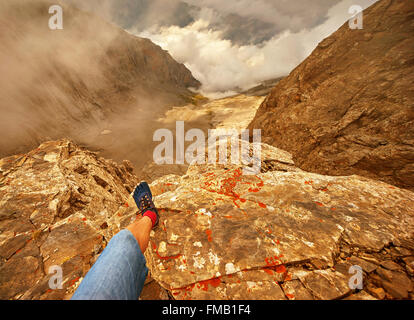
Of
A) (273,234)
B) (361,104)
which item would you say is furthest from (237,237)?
(361,104)

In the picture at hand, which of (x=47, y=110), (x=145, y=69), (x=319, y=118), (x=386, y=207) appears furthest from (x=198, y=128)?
(x=145, y=69)

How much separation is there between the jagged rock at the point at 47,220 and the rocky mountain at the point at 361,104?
960 centimetres

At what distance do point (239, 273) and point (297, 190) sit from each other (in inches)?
102

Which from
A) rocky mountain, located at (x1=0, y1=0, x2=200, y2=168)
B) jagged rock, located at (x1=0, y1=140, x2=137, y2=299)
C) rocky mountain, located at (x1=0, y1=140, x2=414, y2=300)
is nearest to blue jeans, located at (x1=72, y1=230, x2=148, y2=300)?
rocky mountain, located at (x1=0, y1=140, x2=414, y2=300)

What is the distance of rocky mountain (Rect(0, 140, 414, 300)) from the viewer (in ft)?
7.48

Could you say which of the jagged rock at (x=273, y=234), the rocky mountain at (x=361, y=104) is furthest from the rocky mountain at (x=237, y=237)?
the rocky mountain at (x=361, y=104)

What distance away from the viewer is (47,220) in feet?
13.6

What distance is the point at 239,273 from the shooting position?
94.4 inches

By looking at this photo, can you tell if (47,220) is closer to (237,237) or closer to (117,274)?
(117,274)

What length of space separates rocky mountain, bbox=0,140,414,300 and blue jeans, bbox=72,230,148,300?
0.64m

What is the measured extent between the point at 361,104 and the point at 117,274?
1027cm

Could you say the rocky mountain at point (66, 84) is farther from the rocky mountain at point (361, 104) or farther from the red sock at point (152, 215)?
the rocky mountain at point (361, 104)

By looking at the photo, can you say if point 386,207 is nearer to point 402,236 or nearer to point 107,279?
point 402,236
